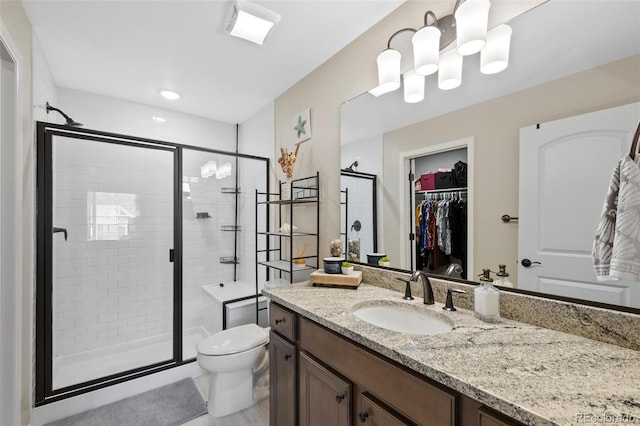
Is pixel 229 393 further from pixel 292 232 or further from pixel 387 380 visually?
pixel 387 380

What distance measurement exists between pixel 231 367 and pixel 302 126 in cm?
187

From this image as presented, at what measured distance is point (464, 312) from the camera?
120 centimetres

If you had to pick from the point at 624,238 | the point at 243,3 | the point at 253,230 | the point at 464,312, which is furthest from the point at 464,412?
the point at 253,230

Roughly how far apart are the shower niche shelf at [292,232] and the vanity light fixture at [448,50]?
89cm

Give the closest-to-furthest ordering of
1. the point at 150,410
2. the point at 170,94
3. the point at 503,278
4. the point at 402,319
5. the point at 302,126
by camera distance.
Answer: the point at 503,278, the point at 402,319, the point at 150,410, the point at 302,126, the point at 170,94

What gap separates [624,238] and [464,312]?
595 millimetres

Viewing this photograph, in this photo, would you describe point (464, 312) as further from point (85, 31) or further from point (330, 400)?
point (85, 31)

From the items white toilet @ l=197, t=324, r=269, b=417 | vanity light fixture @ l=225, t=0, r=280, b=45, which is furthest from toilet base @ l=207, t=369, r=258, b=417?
vanity light fixture @ l=225, t=0, r=280, b=45

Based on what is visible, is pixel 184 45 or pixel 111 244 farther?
pixel 111 244

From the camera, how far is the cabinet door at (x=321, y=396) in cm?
109

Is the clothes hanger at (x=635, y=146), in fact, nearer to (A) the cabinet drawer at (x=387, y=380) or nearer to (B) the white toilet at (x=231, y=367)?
(A) the cabinet drawer at (x=387, y=380)

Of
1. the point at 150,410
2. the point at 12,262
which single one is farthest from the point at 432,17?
the point at 150,410

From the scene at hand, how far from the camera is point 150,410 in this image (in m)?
1.99

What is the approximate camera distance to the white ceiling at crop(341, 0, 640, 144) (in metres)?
0.92
